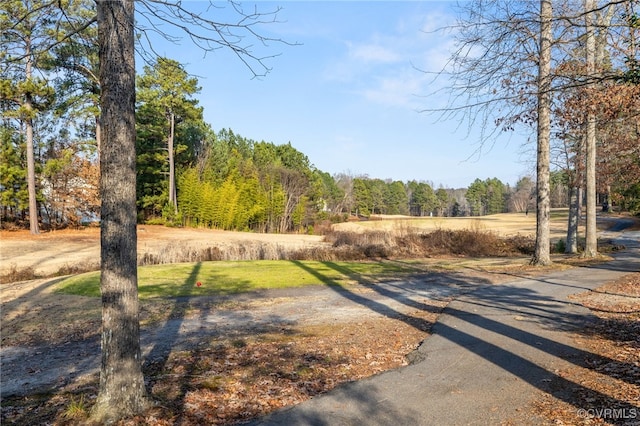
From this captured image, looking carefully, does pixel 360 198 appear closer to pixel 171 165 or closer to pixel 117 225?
pixel 171 165

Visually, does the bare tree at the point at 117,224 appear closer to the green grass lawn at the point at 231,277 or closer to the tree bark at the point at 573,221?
the green grass lawn at the point at 231,277

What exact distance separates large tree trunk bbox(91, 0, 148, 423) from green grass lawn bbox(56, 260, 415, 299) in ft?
23.9

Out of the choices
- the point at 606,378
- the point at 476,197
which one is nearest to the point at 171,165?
the point at 606,378

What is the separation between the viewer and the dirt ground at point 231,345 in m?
4.23

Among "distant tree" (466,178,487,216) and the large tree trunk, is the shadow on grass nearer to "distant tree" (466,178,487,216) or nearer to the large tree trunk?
the large tree trunk

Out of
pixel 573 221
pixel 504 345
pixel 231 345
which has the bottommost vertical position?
pixel 231 345

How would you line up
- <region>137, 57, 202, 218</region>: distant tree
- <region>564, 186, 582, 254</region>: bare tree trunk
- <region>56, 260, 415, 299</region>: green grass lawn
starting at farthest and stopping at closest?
<region>137, 57, 202, 218</region>: distant tree, <region>564, 186, 582, 254</region>: bare tree trunk, <region>56, 260, 415, 299</region>: green grass lawn

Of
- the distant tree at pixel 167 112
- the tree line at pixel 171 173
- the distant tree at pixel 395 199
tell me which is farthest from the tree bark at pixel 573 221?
the distant tree at pixel 395 199

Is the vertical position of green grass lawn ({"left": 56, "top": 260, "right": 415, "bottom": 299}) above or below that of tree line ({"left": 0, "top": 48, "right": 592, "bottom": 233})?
below

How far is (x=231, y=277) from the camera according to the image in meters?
13.8

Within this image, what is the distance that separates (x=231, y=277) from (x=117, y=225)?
1018 cm

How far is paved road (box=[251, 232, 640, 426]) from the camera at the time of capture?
12.3 ft

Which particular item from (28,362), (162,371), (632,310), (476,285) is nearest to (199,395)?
(162,371)

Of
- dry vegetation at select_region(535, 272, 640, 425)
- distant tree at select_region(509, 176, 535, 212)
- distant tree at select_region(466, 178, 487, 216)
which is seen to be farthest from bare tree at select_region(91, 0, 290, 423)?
distant tree at select_region(466, 178, 487, 216)
